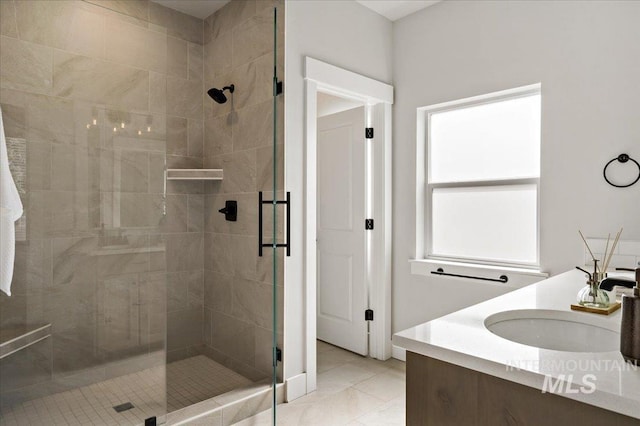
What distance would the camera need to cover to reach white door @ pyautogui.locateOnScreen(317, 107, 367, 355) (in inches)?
131

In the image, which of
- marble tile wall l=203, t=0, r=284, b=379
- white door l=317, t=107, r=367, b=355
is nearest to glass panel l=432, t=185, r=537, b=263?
white door l=317, t=107, r=367, b=355

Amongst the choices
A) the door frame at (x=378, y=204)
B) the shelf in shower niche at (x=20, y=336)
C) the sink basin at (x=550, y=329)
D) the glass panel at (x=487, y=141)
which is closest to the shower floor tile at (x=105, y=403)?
the shelf in shower niche at (x=20, y=336)

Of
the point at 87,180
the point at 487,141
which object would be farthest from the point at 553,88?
the point at 87,180

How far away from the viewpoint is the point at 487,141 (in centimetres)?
285

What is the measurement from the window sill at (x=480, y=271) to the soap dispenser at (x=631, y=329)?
1.79 m

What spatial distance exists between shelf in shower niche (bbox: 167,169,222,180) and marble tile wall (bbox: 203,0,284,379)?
5cm

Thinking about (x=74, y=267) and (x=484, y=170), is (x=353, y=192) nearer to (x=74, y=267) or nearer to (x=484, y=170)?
(x=484, y=170)

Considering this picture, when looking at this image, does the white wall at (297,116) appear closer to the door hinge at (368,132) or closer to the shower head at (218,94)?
the shower head at (218,94)

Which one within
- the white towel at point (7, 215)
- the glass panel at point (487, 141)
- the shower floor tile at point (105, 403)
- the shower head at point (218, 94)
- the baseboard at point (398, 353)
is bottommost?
the baseboard at point (398, 353)

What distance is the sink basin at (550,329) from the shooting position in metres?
1.18

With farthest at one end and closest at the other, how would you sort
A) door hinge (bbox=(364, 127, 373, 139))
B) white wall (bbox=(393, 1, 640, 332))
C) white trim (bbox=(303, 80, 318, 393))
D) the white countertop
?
1. door hinge (bbox=(364, 127, 373, 139))
2. white trim (bbox=(303, 80, 318, 393))
3. white wall (bbox=(393, 1, 640, 332))
4. the white countertop

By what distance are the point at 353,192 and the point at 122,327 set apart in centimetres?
217

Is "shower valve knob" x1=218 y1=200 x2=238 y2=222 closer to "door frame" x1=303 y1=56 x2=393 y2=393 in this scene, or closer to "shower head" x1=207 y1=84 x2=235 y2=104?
"shower head" x1=207 y1=84 x2=235 y2=104

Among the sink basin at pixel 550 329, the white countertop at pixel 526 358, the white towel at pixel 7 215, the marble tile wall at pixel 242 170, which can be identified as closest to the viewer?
the white countertop at pixel 526 358
